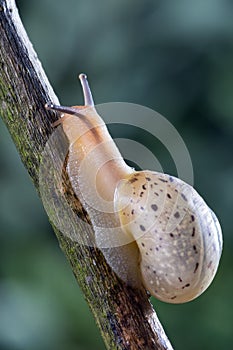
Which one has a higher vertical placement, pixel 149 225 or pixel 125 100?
pixel 125 100

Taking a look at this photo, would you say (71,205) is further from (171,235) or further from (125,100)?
(125,100)

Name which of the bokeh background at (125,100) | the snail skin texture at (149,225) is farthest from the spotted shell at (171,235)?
the bokeh background at (125,100)

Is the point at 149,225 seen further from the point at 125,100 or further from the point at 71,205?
the point at 125,100

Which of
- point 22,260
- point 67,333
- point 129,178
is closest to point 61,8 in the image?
point 22,260

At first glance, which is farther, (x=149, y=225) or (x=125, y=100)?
(x=125, y=100)

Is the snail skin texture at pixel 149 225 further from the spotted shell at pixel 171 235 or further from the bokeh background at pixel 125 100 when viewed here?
the bokeh background at pixel 125 100

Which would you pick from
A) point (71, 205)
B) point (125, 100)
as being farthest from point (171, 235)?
point (125, 100)

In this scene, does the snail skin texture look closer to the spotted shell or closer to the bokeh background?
the spotted shell
